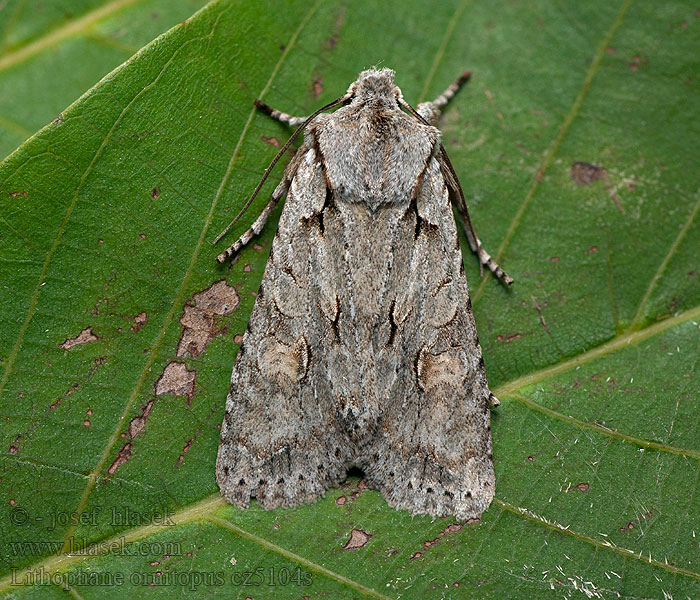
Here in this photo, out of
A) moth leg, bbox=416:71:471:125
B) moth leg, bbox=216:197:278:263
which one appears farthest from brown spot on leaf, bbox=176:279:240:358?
moth leg, bbox=416:71:471:125

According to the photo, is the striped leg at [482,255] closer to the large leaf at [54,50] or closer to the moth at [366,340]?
the moth at [366,340]

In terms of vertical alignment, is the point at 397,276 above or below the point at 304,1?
below

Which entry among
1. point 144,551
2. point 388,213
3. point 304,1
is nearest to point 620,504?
point 388,213

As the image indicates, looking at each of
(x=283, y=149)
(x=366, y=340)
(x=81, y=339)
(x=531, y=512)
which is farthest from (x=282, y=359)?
(x=531, y=512)

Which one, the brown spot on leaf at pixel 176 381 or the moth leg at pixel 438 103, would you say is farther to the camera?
the moth leg at pixel 438 103

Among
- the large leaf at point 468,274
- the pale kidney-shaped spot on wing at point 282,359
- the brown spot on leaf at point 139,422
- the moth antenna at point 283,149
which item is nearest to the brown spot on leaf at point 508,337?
the large leaf at point 468,274

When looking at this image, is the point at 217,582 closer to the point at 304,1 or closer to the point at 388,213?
the point at 388,213
